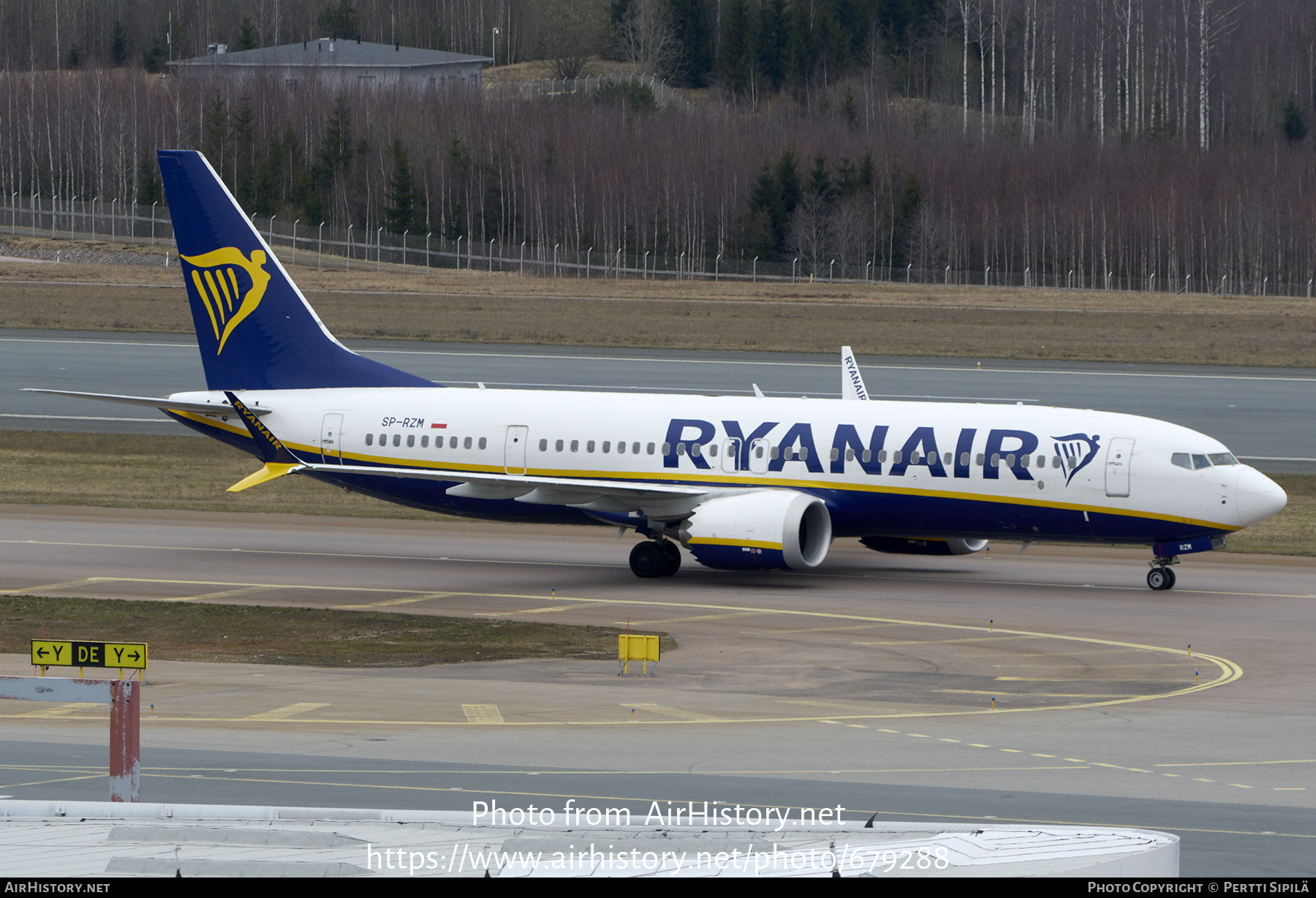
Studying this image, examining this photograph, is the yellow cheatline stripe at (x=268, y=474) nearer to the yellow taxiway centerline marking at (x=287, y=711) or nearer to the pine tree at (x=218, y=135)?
the yellow taxiway centerline marking at (x=287, y=711)

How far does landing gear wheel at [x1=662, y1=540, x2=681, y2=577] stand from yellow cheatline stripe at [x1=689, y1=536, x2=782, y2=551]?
7.28ft

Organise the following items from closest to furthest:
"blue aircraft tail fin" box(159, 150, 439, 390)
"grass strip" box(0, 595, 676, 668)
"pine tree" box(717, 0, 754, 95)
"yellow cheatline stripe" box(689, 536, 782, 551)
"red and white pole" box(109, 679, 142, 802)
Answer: "red and white pole" box(109, 679, 142, 802)
"grass strip" box(0, 595, 676, 668)
"yellow cheatline stripe" box(689, 536, 782, 551)
"blue aircraft tail fin" box(159, 150, 439, 390)
"pine tree" box(717, 0, 754, 95)

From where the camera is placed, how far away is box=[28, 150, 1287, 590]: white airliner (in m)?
35.3

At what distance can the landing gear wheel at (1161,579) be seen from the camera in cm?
3572

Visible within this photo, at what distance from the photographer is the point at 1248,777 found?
62.9 ft

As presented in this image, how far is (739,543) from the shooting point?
116 ft

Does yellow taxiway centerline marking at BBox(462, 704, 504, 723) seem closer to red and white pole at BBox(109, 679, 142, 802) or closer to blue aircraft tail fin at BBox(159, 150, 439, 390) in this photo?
red and white pole at BBox(109, 679, 142, 802)

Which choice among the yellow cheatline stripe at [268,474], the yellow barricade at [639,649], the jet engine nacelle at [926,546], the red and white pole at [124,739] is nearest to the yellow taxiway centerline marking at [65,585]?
the yellow cheatline stripe at [268,474]

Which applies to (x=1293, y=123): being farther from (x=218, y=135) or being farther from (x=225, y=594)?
(x=225, y=594)

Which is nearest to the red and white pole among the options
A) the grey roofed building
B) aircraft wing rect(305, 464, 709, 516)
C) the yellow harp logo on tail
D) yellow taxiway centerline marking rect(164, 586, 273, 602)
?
yellow taxiway centerline marking rect(164, 586, 273, 602)

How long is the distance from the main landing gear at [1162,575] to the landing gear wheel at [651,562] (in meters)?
11.0

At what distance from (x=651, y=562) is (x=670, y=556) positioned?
46 centimetres

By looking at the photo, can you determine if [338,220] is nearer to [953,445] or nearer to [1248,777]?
[953,445]

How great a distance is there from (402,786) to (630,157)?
133024mm
